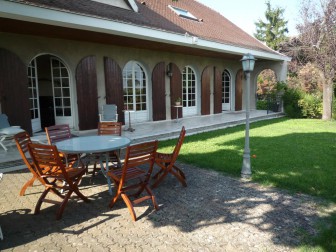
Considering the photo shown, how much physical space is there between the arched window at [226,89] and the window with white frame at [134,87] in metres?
5.91

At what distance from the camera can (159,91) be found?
35.7 feet

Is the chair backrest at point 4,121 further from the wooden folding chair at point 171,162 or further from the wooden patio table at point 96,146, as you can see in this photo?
the wooden folding chair at point 171,162

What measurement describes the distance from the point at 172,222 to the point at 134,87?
778cm

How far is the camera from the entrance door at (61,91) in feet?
28.1

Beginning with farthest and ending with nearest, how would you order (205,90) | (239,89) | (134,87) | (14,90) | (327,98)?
(239,89)
(205,90)
(327,98)
(134,87)
(14,90)

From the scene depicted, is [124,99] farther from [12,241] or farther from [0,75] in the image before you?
[12,241]

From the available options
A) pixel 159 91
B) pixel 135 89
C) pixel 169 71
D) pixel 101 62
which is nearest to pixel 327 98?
pixel 169 71

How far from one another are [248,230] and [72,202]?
238 cm

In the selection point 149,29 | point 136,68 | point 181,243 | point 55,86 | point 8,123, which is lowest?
Answer: point 181,243

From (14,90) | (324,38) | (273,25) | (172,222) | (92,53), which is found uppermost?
(273,25)

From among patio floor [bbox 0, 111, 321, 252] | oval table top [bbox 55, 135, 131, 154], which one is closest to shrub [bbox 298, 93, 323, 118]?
patio floor [bbox 0, 111, 321, 252]

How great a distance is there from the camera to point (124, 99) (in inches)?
400

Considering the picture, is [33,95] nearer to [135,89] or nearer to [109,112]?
[109,112]

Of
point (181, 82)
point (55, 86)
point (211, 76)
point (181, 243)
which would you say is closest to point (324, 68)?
point (211, 76)
